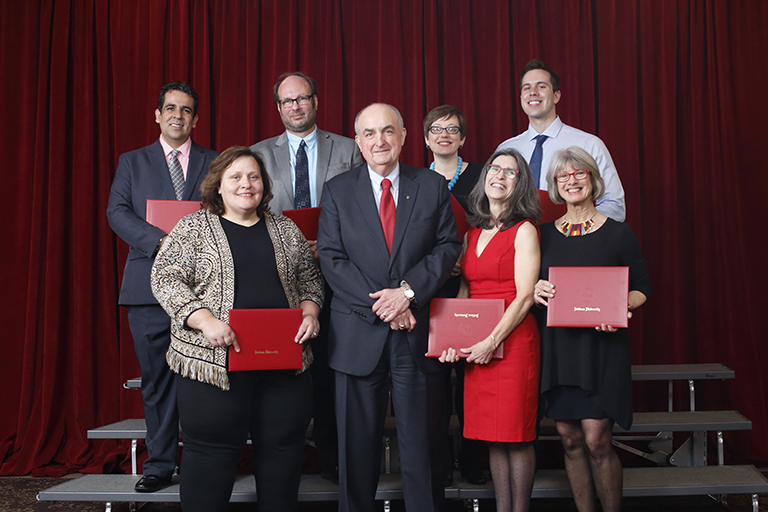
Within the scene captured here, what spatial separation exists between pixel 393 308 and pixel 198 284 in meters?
0.69

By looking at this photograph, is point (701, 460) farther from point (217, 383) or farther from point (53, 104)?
point (53, 104)

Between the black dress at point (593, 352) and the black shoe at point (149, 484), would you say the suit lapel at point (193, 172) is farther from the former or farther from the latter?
the black dress at point (593, 352)

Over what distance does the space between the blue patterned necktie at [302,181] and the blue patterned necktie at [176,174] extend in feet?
1.78

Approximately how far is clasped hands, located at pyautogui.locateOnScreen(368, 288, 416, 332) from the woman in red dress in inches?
8.1

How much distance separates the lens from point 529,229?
82.4 inches

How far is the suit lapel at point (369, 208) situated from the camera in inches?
80.2

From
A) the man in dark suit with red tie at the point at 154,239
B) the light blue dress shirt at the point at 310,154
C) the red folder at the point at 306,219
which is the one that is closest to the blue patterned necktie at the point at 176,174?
the man in dark suit with red tie at the point at 154,239

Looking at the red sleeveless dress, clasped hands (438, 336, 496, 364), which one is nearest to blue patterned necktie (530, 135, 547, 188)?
the red sleeveless dress

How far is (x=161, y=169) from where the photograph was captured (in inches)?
101

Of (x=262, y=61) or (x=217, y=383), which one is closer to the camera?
(x=217, y=383)

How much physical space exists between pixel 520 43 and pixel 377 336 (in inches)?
102

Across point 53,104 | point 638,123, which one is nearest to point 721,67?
point 638,123

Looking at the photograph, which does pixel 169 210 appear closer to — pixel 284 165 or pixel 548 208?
pixel 284 165

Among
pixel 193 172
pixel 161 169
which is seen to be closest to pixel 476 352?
pixel 193 172
